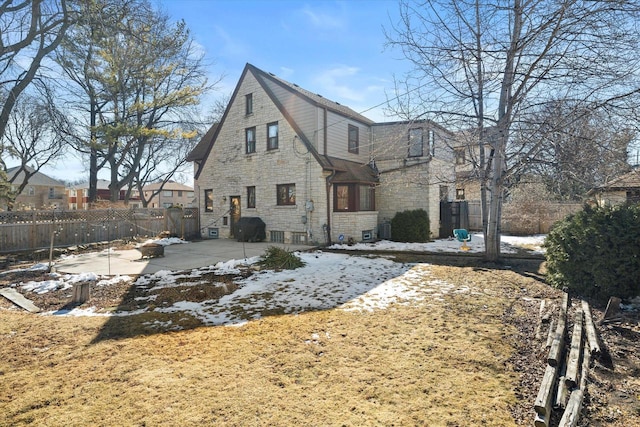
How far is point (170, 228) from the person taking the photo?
18.2m

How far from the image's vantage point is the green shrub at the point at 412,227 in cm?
1528

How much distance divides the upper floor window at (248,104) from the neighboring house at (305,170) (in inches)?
1.9

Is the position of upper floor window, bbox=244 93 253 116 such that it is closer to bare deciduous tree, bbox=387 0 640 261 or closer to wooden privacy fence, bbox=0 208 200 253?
wooden privacy fence, bbox=0 208 200 253

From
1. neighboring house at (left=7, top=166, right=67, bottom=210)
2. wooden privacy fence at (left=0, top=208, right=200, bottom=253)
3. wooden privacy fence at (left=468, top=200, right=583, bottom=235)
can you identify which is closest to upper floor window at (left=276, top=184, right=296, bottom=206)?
wooden privacy fence at (left=0, top=208, right=200, bottom=253)

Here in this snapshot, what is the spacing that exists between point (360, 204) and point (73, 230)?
42.3ft

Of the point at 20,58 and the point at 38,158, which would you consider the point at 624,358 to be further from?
the point at 38,158

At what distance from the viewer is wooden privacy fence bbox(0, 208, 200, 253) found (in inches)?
484

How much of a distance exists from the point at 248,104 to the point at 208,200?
606 cm

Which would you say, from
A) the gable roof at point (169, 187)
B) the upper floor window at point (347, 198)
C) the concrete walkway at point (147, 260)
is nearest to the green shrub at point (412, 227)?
the upper floor window at point (347, 198)

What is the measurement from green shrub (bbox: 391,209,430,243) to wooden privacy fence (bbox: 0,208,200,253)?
11498 mm

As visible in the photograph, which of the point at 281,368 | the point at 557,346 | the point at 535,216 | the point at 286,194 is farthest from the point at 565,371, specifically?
the point at 535,216

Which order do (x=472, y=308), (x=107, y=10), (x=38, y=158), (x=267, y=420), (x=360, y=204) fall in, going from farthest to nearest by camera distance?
(x=38, y=158) < (x=360, y=204) < (x=107, y=10) < (x=472, y=308) < (x=267, y=420)

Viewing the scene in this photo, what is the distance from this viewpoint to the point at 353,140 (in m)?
17.0

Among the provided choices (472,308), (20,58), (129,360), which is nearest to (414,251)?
(472,308)
